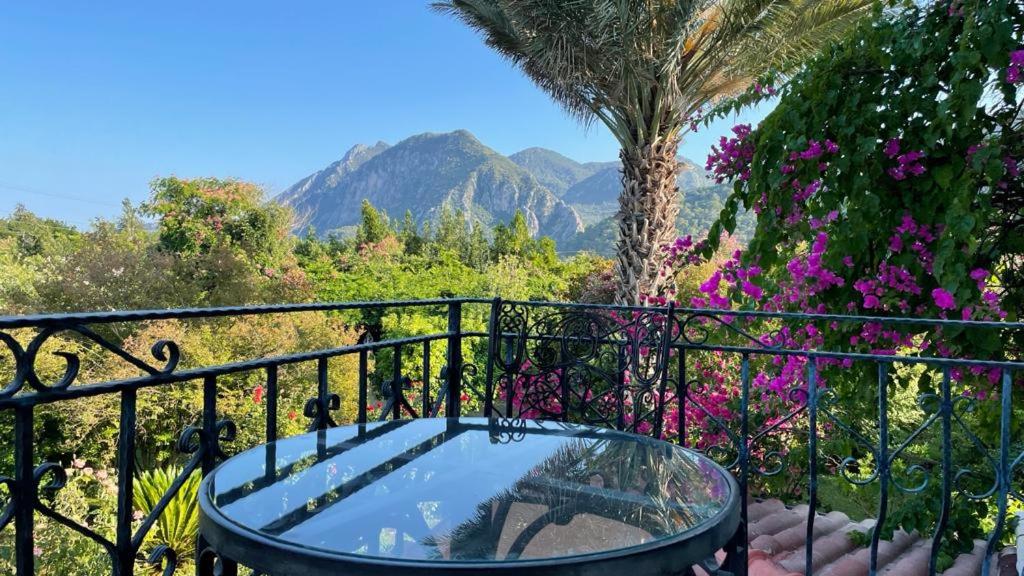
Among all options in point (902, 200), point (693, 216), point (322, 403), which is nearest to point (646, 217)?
point (902, 200)

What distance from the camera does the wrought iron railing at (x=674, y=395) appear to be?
4.16 ft

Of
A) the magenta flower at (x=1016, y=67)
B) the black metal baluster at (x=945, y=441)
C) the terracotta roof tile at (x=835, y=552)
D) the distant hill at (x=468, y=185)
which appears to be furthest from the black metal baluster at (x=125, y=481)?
the distant hill at (x=468, y=185)

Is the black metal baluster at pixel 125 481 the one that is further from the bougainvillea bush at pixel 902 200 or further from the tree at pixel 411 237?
the tree at pixel 411 237

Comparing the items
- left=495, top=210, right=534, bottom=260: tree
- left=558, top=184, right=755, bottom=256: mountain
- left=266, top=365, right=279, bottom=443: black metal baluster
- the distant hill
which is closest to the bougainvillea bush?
left=266, top=365, right=279, bottom=443: black metal baluster

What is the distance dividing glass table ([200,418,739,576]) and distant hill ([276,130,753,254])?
34.0 m

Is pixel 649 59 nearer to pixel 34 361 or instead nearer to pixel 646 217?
pixel 646 217

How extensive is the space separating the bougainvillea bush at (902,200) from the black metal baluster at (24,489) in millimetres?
2538

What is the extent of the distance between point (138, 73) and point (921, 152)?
59.4m

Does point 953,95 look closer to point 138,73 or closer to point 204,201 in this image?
point 204,201

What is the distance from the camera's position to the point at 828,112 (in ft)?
10.1

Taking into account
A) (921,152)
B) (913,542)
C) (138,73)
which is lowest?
(913,542)

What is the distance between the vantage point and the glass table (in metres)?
0.88

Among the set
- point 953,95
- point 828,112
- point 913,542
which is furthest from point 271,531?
point 913,542

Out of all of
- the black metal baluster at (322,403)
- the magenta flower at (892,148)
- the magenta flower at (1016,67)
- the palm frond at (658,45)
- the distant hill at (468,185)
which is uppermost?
the distant hill at (468,185)
